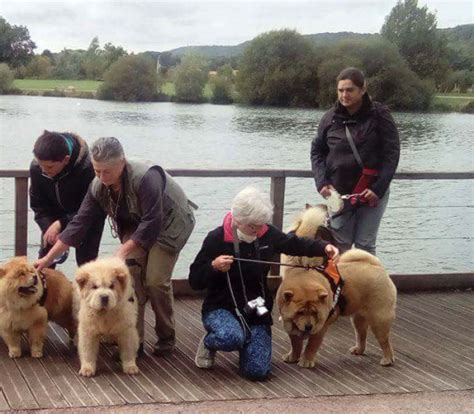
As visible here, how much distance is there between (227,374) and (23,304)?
1.37 meters

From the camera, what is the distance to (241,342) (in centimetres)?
459

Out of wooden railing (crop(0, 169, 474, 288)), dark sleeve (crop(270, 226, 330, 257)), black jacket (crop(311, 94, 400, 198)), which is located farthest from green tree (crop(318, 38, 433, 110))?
dark sleeve (crop(270, 226, 330, 257))

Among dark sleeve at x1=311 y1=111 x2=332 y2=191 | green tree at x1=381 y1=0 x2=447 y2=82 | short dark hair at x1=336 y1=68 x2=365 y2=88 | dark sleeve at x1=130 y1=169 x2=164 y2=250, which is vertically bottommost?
dark sleeve at x1=130 y1=169 x2=164 y2=250

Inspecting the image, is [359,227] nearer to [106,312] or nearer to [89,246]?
[89,246]

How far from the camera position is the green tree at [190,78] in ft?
49.1

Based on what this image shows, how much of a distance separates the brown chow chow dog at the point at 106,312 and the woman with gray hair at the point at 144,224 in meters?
0.23

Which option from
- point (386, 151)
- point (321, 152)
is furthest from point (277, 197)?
point (386, 151)

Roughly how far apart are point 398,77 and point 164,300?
7724 millimetres

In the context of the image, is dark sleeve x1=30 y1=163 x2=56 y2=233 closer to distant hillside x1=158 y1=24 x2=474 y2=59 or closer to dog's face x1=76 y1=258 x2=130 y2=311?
dog's face x1=76 y1=258 x2=130 y2=311

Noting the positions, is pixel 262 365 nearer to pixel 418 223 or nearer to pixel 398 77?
pixel 398 77

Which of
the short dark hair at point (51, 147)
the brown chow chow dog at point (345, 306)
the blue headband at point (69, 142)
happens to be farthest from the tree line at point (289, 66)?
the brown chow chow dog at point (345, 306)

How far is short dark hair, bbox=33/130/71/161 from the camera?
4.84 m

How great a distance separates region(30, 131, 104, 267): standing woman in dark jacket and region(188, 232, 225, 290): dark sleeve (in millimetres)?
829

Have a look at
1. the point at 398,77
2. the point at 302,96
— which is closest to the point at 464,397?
the point at 398,77
